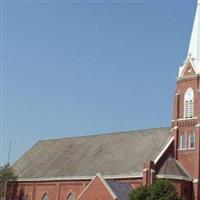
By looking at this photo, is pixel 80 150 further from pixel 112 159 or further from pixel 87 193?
pixel 87 193

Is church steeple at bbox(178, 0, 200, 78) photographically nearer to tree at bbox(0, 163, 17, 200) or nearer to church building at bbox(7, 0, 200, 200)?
church building at bbox(7, 0, 200, 200)

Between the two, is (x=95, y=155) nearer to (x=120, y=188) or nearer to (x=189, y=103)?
(x=120, y=188)

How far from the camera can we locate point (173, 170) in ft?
176

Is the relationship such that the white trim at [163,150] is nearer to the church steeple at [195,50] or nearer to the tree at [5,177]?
the church steeple at [195,50]

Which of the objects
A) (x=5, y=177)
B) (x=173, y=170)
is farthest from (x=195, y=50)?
(x=5, y=177)

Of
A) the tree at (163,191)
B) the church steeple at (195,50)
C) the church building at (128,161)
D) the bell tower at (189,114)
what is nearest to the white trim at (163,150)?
the church building at (128,161)

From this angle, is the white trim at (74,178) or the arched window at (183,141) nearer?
the white trim at (74,178)

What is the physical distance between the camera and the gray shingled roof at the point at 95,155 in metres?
57.7

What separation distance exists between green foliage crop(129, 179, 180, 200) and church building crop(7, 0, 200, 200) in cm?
374

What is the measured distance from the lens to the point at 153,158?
55.0 meters

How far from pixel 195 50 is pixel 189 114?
738 centimetres

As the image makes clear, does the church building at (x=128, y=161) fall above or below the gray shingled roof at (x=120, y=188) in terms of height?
above

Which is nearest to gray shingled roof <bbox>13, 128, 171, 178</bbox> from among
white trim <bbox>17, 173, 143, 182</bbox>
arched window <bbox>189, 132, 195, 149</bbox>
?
white trim <bbox>17, 173, 143, 182</bbox>

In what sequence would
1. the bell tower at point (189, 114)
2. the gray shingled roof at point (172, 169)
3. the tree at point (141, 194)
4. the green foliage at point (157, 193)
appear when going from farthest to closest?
1. the bell tower at point (189, 114)
2. the gray shingled roof at point (172, 169)
3. the tree at point (141, 194)
4. the green foliage at point (157, 193)
